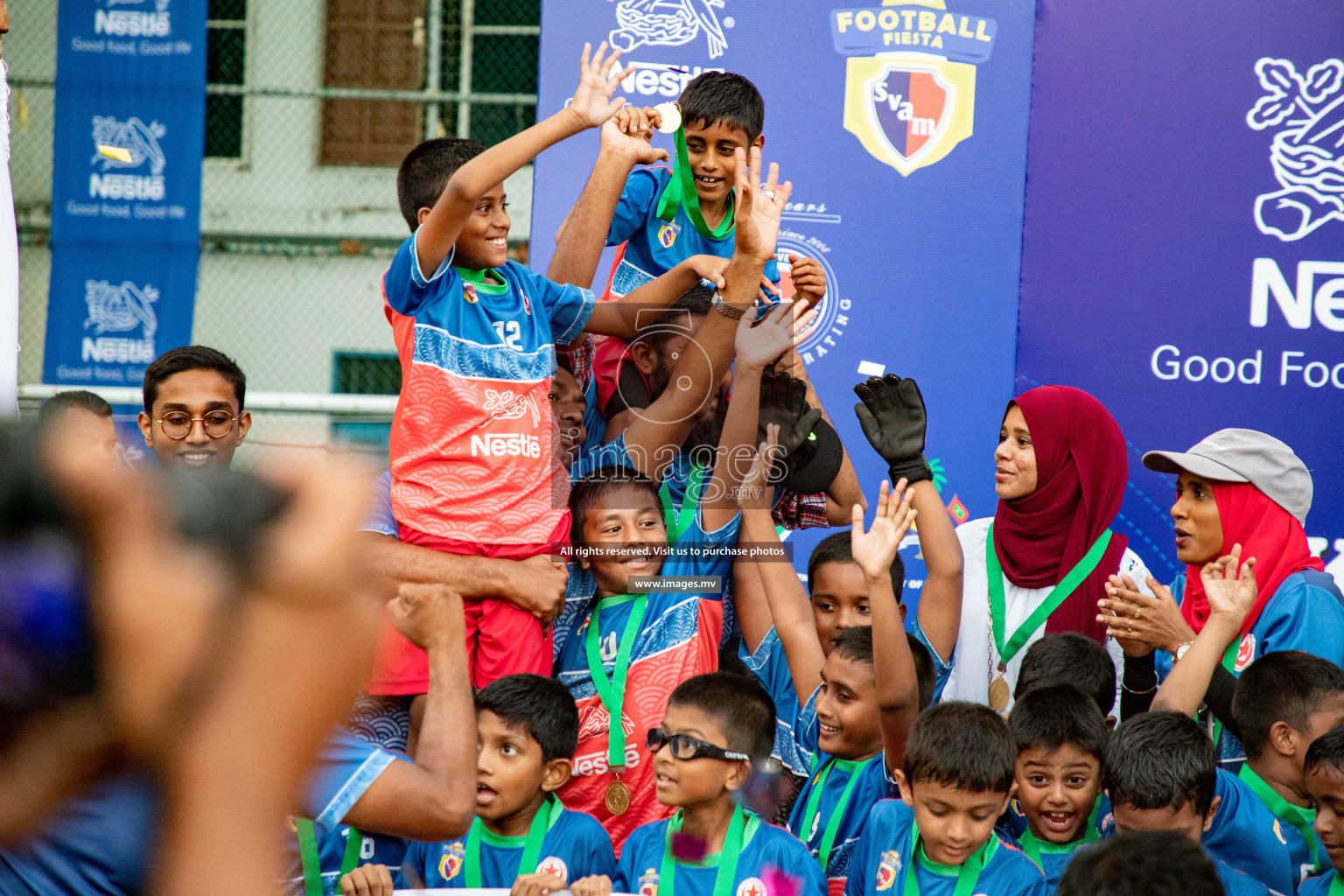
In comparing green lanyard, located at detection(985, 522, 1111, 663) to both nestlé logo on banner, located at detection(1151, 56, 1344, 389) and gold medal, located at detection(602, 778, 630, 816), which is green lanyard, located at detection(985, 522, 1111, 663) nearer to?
gold medal, located at detection(602, 778, 630, 816)

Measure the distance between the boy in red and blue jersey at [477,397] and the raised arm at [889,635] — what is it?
28.7 inches

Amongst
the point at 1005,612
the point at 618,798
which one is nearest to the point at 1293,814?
the point at 1005,612

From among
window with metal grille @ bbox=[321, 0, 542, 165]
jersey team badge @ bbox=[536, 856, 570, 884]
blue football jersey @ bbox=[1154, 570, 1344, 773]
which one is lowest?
jersey team badge @ bbox=[536, 856, 570, 884]

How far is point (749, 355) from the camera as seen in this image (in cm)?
308

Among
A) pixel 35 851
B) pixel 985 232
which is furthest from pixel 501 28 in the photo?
pixel 35 851

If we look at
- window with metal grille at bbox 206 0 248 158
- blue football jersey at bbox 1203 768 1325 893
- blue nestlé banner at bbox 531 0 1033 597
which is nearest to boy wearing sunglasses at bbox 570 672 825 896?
blue football jersey at bbox 1203 768 1325 893

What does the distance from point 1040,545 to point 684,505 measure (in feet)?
3.27

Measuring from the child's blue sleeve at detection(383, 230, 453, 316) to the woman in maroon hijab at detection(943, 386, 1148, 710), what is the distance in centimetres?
159

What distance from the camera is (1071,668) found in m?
3.14

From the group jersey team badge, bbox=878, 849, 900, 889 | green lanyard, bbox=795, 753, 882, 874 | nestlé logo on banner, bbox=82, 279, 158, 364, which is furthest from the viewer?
nestlé logo on banner, bbox=82, 279, 158, 364

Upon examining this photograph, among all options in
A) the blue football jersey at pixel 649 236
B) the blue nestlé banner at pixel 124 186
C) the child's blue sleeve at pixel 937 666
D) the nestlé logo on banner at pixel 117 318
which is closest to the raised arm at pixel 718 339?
the blue football jersey at pixel 649 236

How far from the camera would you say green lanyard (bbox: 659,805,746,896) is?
2.60 metres

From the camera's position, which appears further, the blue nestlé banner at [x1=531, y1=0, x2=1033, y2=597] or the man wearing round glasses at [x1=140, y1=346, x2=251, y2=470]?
the blue nestlé banner at [x1=531, y1=0, x2=1033, y2=597]

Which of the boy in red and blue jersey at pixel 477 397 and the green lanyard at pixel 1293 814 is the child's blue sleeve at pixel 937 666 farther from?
the boy in red and blue jersey at pixel 477 397
